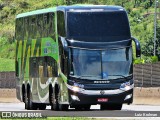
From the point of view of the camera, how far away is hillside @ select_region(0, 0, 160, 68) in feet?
376

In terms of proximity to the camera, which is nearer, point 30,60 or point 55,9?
point 55,9

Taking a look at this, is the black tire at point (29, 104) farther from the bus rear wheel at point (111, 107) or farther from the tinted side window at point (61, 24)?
the tinted side window at point (61, 24)

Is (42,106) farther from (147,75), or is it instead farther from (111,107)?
(147,75)

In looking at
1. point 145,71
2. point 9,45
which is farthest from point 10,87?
point 9,45

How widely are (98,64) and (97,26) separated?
1595mm

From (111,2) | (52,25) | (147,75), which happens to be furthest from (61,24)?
(111,2)

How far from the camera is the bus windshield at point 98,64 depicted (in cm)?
3434

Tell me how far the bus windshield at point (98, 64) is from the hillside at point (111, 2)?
65602mm

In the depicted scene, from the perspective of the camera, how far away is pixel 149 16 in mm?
124688

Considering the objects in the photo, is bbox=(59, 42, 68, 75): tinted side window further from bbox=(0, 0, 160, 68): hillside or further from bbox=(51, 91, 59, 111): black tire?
bbox=(0, 0, 160, 68): hillside

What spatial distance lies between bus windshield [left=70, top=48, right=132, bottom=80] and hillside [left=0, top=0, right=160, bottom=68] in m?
65.6

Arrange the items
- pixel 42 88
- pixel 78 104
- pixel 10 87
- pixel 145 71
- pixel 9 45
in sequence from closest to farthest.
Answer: pixel 78 104 < pixel 42 88 < pixel 145 71 < pixel 10 87 < pixel 9 45

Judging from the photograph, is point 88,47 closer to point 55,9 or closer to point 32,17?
point 55,9

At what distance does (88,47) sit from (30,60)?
21.8ft
